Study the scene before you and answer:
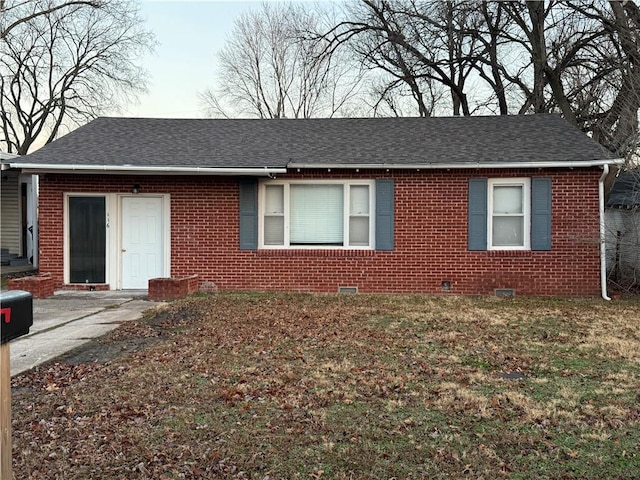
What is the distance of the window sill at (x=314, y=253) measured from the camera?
11.5m

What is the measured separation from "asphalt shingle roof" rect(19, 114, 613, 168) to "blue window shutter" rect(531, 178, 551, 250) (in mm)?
563

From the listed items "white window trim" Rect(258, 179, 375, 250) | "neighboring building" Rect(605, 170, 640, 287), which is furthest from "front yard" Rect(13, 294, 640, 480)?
"neighboring building" Rect(605, 170, 640, 287)

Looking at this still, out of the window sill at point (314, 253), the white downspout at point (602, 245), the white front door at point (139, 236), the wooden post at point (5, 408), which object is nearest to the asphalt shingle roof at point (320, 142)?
the white downspout at point (602, 245)

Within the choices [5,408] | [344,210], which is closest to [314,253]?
[344,210]

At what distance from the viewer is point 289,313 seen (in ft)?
29.2

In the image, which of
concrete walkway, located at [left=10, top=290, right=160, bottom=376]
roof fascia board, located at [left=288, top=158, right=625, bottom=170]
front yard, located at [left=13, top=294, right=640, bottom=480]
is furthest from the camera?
roof fascia board, located at [left=288, top=158, right=625, bottom=170]

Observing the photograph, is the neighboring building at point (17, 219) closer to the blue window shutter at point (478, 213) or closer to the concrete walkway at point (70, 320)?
the concrete walkway at point (70, 320)

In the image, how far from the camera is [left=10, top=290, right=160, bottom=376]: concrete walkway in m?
6.32

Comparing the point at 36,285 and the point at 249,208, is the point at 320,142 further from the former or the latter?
the point at 36,285

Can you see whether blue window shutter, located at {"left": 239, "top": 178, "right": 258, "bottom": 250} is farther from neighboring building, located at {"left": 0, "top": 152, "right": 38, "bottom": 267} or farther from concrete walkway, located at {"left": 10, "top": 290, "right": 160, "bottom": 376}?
neighboring building, located at {"left": 0, "top": 152, "right": 38, "bottom": 267}

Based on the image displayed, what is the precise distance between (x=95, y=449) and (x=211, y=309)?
18.2ft

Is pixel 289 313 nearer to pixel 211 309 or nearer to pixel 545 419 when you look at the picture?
pixel 211 309

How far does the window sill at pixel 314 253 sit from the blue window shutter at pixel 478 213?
6.88 ft

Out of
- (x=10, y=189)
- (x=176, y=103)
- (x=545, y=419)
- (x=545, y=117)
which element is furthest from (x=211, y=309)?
(x=176, y=103)
